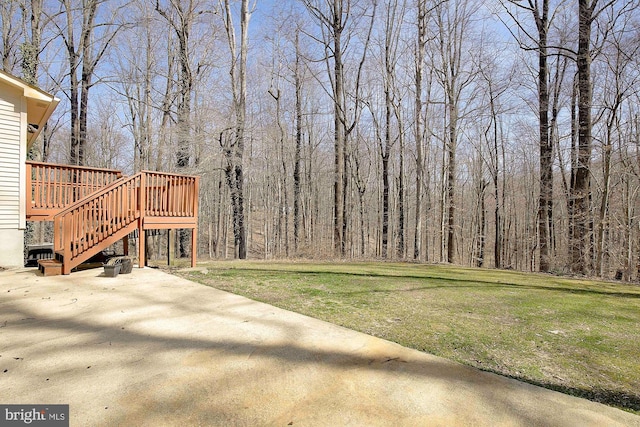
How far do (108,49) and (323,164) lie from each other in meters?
14.6

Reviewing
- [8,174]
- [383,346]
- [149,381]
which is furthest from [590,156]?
[8,174]

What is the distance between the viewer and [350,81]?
16.8m

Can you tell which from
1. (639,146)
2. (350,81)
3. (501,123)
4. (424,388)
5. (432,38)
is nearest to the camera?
(424,388)

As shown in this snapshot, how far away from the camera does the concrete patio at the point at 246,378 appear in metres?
1.64

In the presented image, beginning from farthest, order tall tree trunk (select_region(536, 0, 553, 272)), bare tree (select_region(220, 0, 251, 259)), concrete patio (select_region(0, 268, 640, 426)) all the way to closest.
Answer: bare tree (select_region(220, 0, 251, 259))
tall tree trunk (select_region(536, 0, 553, 272))
concrete patio (select_region(0, 268, 640, 426))

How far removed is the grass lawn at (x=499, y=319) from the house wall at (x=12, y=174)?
3863 mm

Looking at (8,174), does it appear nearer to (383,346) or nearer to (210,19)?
(383,346)

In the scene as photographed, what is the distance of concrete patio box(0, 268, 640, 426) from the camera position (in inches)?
64.6

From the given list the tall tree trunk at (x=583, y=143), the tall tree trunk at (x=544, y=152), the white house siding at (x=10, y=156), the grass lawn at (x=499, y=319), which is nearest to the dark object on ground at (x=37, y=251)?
the white house siding at (x=10, y=156)

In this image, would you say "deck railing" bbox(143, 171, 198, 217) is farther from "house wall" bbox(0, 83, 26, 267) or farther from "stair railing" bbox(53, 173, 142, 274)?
"house wall" bbox(0, 83, 26, 267)

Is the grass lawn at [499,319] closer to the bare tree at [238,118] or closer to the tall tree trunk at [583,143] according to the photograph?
the tall tree trunk at [583,143]

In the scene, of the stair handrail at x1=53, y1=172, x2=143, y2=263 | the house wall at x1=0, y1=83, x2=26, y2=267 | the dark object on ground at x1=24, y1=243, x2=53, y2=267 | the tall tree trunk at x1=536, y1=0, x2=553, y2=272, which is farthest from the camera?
the tall tree trunk at x1=536, y1=0, x2=553, y2=272

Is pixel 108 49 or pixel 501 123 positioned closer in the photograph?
pixel 108 49

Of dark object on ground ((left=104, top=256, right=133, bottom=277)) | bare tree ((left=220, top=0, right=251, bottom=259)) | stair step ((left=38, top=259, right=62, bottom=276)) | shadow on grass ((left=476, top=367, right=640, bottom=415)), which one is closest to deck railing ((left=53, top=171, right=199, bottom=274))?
stair step ((left=38, top=259, right=62, bottom=276))
